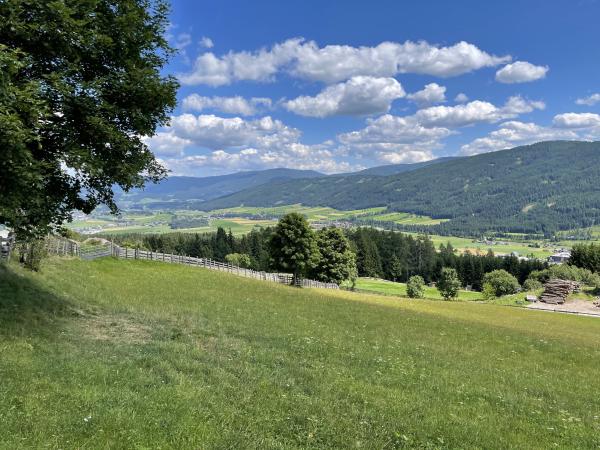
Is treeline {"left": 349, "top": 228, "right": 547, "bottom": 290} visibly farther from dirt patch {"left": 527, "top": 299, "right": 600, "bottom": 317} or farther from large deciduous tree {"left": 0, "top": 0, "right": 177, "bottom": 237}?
large deciduous tree {"left": 0, "top": 0, "right": 177, "bottom": 237}

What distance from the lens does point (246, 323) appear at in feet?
78.6

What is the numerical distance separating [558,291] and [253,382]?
8704 centimetres

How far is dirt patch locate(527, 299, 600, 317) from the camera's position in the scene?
232 feet

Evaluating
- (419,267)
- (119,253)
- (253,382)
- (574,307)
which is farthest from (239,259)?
(253,382)

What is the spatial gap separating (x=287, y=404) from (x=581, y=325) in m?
50.3

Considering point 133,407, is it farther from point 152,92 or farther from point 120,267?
point 120,267

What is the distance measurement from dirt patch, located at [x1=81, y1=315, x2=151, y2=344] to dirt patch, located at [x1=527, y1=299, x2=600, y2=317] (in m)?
72.7

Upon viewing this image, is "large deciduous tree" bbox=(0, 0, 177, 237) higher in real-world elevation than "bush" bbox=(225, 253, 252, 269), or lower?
higher

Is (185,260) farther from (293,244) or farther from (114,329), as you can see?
(114,329)

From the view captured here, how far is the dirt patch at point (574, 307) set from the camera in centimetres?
7066

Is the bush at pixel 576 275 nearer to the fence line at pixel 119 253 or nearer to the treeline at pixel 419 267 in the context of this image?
the treeline at pixel 419 267

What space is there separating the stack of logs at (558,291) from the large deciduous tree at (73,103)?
Result: 83677 mm

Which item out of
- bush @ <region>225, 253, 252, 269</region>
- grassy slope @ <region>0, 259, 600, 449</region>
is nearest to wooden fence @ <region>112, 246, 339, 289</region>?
grassy slope @ <region>0, 259, 600, 449</region>

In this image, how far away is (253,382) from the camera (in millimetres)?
12648
